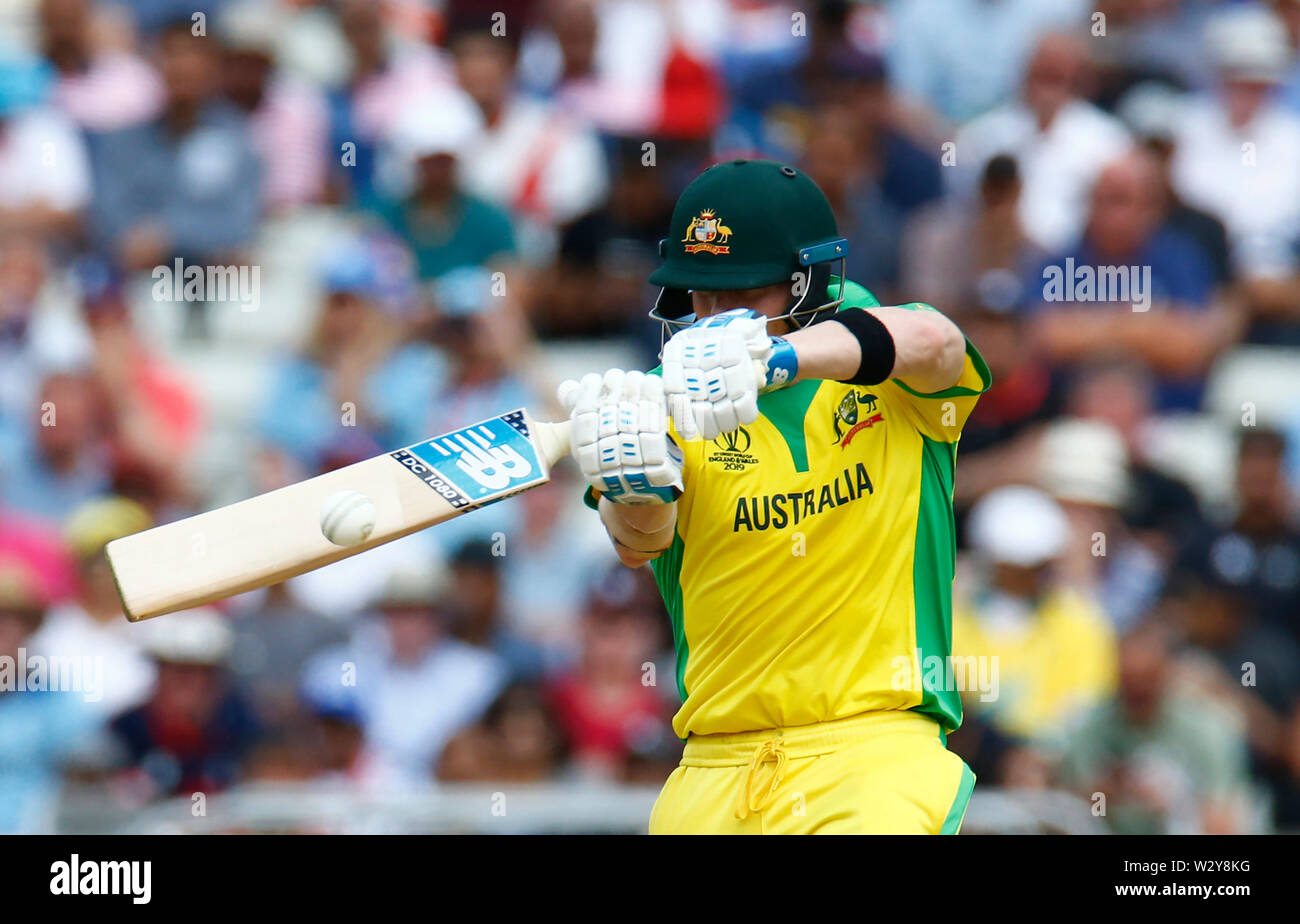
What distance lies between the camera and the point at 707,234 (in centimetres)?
390

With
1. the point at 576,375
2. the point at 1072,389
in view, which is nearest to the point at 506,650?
the point at 576,375

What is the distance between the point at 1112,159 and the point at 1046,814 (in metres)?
3.27

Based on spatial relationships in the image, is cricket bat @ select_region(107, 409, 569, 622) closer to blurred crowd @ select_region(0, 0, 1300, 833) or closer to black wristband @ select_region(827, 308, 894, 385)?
black wristband @ select_region(827, 308, 894, 385)

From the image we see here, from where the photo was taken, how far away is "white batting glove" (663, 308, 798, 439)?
132 inches

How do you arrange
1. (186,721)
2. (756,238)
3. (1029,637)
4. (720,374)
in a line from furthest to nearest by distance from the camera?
(186,721)
(1029,637)
(756,238)
(720,374)

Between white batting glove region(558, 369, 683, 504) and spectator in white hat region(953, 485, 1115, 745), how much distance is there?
3.09m

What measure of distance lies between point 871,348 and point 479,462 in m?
0.86

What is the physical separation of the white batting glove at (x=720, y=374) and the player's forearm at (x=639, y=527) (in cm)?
35

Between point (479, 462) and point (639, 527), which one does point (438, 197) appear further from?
point (639, 527)

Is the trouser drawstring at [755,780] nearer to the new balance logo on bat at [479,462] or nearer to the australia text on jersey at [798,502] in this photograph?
the australia text on jersey at [798,502]

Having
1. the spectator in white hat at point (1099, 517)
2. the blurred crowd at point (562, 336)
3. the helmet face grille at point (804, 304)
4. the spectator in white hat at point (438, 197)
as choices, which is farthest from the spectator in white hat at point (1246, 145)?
the helmet face grille at point (804, 304)

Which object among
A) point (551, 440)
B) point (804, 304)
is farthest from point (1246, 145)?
point (551, 440)

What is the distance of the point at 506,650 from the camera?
678 centimetres

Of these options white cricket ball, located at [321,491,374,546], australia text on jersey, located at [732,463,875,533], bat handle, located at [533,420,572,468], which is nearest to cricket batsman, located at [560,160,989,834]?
australia text on jersey, located at [732,463,875,533]
